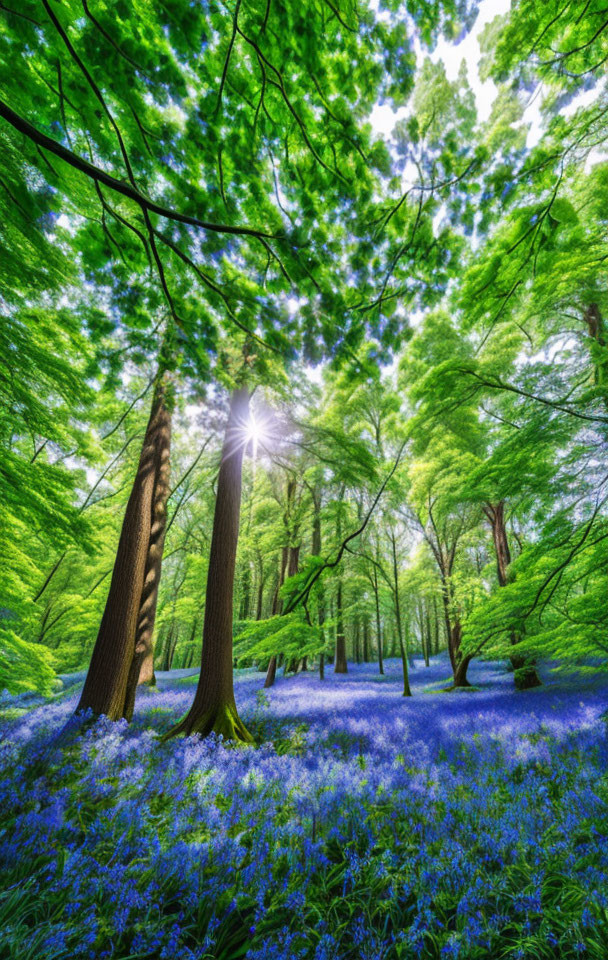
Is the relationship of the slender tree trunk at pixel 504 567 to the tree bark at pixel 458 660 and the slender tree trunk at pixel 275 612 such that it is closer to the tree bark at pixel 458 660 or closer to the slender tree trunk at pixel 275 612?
the tree bark at pixel 458 660

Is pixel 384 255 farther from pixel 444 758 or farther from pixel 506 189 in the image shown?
pixel 444 758

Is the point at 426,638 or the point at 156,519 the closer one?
the point at 156,519

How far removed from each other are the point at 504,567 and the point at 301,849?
1023 cm

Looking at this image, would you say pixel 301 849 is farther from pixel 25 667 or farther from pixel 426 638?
pixel 426 638

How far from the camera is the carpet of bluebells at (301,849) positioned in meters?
1.80

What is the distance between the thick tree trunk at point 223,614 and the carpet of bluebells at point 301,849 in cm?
50

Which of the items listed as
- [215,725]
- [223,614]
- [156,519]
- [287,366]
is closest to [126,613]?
[223,614]

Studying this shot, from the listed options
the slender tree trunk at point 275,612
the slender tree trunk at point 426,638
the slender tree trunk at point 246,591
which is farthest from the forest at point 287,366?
the slender tree trunk at point 426,638

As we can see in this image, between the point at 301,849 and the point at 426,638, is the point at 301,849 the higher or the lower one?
the lower one

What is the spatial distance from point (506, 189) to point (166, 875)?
5.76 m

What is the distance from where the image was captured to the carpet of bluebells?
1800mm

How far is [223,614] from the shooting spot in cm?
557

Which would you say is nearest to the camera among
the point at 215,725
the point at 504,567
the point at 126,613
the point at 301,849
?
the point at 301,849

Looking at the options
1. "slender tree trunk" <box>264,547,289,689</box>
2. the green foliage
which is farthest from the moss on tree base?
"slender tree trunk" <box>264,547,289,689</box>
